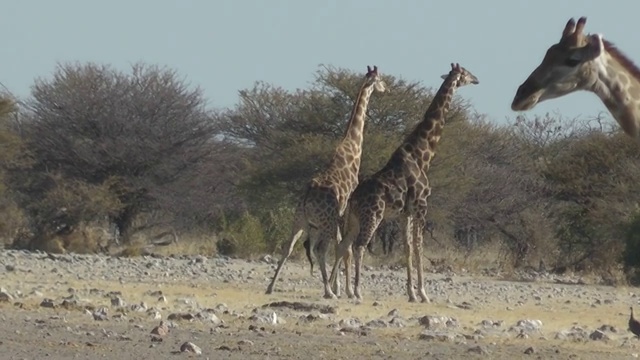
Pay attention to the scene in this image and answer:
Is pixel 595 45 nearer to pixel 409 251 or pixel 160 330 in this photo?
pixel 160 330

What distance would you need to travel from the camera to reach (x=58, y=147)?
32844 millimetres

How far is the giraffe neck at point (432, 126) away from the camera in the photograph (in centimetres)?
1755

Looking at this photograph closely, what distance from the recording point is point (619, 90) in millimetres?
8344

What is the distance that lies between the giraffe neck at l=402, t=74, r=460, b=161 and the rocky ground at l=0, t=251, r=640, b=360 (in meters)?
1.78

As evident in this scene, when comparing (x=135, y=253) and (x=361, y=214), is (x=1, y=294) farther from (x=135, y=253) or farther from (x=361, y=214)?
(x=135, y=253)

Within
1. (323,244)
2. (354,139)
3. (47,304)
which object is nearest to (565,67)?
(47,304)

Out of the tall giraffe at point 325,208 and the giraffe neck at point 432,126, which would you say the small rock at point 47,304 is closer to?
the tall giraffe at point 325,208

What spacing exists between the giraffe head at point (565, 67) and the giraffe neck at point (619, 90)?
→ 14cm

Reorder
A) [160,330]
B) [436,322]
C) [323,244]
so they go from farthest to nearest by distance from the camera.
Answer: [323,244] < [436,322] < [160,330]

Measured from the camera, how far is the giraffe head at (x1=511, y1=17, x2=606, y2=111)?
792cm

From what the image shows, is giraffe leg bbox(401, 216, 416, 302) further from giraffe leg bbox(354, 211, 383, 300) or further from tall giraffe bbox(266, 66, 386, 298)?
tall giraffe bbox(266, 66, 386, 298)

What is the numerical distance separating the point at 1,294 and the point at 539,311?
230 inches

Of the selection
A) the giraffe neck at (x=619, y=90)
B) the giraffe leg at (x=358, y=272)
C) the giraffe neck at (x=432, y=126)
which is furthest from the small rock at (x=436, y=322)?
the giraffe neck at (x=619, y=90)

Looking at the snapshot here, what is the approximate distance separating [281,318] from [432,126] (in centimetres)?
515
